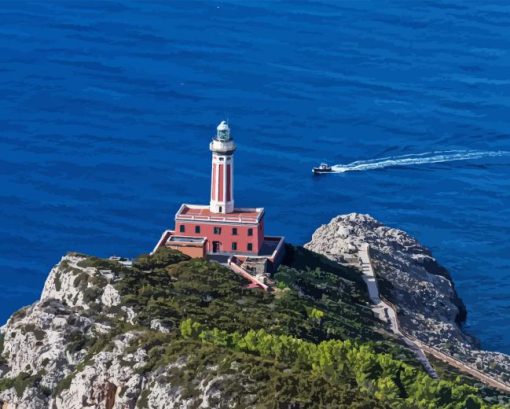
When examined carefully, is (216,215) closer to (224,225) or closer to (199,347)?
(224,225)

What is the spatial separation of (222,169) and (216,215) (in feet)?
11.3

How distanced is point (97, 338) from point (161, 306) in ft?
19.2

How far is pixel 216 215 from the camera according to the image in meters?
131

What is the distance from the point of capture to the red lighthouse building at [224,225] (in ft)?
Answer: 423

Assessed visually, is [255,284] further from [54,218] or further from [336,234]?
[54,218]

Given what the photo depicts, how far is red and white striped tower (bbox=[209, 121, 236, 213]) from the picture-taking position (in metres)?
128

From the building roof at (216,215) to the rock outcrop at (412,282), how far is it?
13.7 m

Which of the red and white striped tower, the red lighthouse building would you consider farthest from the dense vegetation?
the red and white striped tower

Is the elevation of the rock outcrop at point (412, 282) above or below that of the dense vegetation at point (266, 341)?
above

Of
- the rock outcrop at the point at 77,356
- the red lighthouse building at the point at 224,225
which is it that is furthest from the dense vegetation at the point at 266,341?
the red lighthouse building at the point at 224,225

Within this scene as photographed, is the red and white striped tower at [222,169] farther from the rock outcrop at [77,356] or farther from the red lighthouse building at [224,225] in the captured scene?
the rock outcrop at [77,356]

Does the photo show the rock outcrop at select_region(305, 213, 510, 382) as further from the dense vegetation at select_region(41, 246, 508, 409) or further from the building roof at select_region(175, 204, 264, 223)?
the building roof at select_region(175, 204, 264, 223)

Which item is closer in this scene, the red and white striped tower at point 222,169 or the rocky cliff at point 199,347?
the rocky cliff at point 199,347

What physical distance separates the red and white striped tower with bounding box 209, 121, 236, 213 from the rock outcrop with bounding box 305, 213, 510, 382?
52.8 feet
